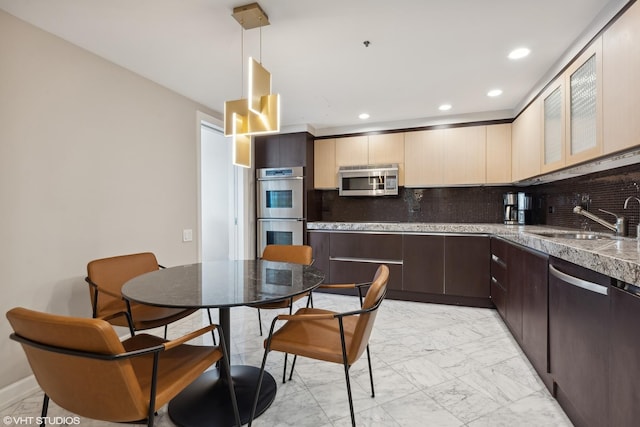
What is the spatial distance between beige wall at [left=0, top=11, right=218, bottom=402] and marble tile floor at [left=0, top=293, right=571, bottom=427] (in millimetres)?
773

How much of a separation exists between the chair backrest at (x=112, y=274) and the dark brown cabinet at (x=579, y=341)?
2.60 metres

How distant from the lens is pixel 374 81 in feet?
9.50

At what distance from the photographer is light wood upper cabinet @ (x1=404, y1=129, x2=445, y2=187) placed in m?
4.02

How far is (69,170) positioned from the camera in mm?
2193

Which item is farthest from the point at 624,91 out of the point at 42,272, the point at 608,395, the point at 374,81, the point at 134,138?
the point at 42,272

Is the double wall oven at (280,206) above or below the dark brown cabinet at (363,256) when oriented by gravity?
Result: above

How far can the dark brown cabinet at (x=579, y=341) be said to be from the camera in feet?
4.15

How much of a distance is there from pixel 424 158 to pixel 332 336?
122 inches

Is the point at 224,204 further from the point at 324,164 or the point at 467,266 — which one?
the point at 467,266

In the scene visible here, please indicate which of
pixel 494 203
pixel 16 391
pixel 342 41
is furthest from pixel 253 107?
pixel 494 203

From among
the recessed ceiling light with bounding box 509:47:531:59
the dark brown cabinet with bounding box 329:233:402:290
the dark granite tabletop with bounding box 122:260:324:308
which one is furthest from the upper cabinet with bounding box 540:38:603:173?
the dark granite tabletop with bounding box 122:260:324:308

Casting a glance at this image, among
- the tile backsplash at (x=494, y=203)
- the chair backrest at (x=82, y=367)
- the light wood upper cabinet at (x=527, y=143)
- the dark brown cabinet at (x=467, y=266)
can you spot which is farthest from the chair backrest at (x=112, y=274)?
the light wood upper cabinet at (x=527, y=143)

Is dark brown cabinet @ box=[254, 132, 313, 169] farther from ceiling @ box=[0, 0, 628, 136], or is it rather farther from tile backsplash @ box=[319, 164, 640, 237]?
ceiling @ box=[0, 0, 628, 136]

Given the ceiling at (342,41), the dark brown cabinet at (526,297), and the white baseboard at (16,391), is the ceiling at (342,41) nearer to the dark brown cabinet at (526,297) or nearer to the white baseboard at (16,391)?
the dark brown cabinet at (526,297)
